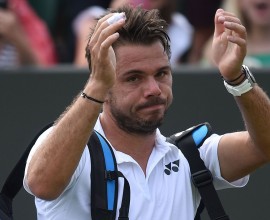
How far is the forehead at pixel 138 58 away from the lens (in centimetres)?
389

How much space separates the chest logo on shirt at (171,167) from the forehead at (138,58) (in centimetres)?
42

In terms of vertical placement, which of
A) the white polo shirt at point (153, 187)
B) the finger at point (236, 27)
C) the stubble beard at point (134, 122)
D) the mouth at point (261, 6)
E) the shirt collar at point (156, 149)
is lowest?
the white polo shirt at point (153, 187)

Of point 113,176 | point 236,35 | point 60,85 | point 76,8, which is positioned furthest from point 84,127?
point 76,8

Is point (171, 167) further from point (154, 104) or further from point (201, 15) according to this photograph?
point (201, 15)

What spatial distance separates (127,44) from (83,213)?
0.71 m

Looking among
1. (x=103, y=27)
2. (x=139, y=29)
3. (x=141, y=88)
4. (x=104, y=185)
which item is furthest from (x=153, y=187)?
(x=103, y=27)

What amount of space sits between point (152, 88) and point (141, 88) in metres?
0.06

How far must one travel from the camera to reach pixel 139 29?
12.9 ft

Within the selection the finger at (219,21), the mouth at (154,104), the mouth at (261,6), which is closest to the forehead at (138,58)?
the mouth at (154,104)

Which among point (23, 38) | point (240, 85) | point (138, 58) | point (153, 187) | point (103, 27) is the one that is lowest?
point (153, 187)

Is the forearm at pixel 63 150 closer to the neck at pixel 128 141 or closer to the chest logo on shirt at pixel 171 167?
the neck at pixel 128 141

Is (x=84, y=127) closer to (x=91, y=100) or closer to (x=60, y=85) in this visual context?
(x=91, y=100)

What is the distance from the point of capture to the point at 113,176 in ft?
12.4

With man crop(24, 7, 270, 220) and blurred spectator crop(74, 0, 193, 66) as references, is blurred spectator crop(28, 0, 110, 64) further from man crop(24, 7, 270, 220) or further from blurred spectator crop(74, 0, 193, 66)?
man crop(24, 7, 270, 220)
